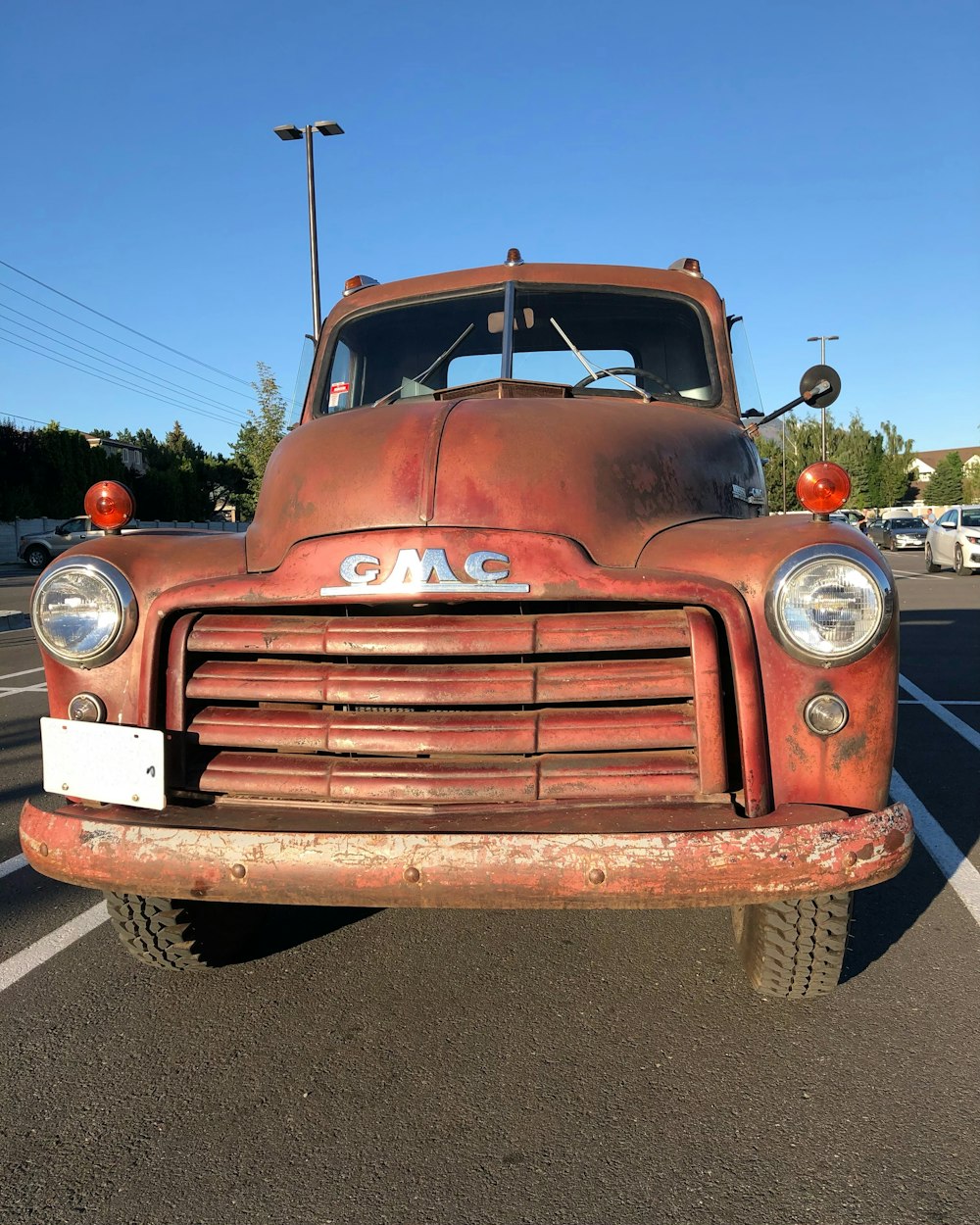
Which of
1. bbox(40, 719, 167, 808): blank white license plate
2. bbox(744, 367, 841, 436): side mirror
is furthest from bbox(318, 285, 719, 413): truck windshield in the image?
bbox(40, 719, 167, 808): blank white license plate

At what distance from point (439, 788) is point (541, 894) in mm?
370

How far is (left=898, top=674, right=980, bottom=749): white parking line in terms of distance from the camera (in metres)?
6.20

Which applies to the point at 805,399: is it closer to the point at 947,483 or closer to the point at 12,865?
the point at 12,865

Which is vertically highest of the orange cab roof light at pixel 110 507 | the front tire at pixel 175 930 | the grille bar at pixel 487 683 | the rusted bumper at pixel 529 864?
the orange cab roof light at pixel 110 507

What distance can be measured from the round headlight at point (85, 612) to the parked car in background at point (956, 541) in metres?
21.7

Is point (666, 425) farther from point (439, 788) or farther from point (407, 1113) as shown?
point (407, 1113)

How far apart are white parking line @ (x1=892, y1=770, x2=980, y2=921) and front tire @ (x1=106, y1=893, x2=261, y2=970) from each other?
243 centimetres

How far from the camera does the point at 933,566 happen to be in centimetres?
2384

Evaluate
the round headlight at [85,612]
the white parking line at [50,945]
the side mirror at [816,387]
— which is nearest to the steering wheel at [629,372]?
the side mirror at [816,387]

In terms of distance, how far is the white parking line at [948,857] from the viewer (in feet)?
11.9

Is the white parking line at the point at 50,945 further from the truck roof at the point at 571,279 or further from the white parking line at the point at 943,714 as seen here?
the white parking line at the point at 943,714

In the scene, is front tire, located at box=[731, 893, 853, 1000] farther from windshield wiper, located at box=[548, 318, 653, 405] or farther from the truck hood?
windshield wiper, located at box=[548, 318, 653, 405]

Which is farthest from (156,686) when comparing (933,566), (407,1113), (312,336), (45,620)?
(933,566)

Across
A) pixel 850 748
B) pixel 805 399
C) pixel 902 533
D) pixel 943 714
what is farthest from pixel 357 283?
pixel 902 533
